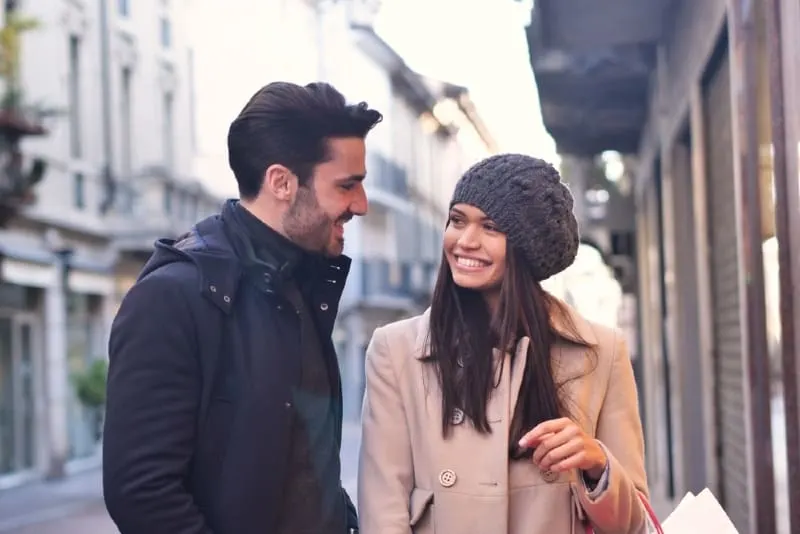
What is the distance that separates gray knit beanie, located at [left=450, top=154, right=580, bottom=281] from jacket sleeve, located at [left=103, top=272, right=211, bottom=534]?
0.66 meters

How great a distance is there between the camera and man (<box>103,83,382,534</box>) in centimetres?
249

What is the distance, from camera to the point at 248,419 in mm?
2592

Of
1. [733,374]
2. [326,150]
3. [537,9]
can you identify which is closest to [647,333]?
[537,9]

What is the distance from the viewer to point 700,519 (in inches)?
114

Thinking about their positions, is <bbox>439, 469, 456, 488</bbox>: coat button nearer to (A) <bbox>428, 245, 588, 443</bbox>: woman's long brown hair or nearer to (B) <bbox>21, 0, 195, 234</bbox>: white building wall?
(A) <bbox>428, 245, 588, 443</bbox>: woman's long brown hair

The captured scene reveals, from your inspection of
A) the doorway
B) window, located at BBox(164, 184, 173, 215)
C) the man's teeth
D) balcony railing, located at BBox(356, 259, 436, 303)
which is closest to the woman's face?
the man's teeth

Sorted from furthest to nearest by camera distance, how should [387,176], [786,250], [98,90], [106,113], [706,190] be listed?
[387,176]
[106,113]
[98,90]
[706,190]
[786,250]

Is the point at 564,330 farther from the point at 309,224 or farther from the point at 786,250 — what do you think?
the point at 786,250

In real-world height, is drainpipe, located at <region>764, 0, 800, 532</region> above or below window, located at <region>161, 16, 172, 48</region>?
below

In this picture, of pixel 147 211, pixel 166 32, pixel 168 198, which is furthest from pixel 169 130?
pixel 147 211

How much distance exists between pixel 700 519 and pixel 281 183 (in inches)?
44.7

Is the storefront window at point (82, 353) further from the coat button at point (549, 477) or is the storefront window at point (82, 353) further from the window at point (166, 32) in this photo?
the coat button at point (549, 477)

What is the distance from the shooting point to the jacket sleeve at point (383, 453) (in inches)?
108

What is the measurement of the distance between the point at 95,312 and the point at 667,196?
14.9 metres
